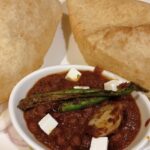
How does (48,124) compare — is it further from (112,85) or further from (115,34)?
(115,34)

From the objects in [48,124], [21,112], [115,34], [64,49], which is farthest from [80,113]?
[64,49]

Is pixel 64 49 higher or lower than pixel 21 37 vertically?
lower

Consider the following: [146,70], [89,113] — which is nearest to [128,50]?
[146,70]

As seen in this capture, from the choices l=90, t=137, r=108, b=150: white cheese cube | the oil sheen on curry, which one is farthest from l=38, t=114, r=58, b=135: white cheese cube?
l=90, t=137, r=108, b=150: white cheese cube

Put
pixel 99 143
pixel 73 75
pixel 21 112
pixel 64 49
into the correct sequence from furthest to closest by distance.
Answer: pixel 64 49 < pixel 73 75 < pixel 21 112 < pixel 99 143

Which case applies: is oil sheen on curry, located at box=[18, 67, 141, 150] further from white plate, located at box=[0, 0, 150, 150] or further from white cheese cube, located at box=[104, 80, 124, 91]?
white plate, located at box=[0, 0, 150, 150]

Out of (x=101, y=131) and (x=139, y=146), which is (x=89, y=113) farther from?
(x=139, y=146)

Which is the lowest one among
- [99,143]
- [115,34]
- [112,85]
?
[99,143]

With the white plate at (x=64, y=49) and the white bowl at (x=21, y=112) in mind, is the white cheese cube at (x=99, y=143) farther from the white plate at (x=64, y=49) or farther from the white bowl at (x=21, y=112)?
the white plate at (x=64, y=49)
